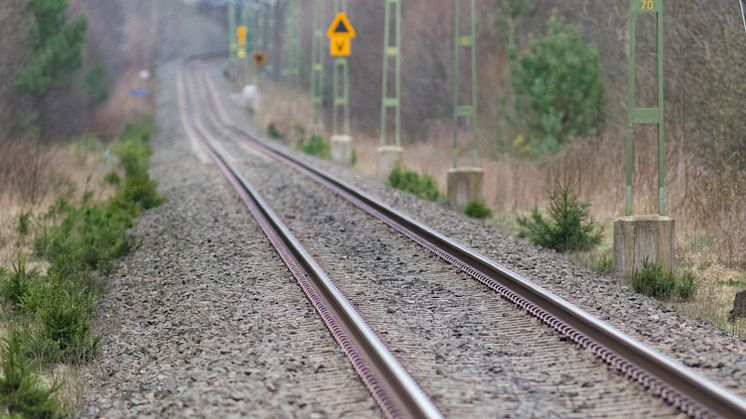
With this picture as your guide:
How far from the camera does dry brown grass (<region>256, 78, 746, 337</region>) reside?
12930 millimetres

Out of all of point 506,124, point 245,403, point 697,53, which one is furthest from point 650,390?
point 506,124

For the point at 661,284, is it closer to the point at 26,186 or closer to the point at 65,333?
the point at 65,333

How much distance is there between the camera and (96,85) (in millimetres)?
61688

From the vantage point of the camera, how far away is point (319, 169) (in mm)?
28656

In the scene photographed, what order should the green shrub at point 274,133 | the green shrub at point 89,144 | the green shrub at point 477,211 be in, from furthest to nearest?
the green shrub at point 274,133 → the green shrub at point 89,144 → the green shrub at point 477,211

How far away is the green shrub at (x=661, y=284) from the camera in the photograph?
11578 millimetres

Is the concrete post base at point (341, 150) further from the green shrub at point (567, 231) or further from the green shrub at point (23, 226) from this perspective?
the green shrub at point (567, 231)

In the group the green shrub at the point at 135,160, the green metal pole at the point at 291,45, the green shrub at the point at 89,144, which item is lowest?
the green shrub at the point at 135,160

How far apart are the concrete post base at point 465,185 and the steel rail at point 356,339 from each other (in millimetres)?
5007

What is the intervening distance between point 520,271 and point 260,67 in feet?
341

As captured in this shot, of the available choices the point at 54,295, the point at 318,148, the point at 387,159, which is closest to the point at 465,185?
the point at 387,159

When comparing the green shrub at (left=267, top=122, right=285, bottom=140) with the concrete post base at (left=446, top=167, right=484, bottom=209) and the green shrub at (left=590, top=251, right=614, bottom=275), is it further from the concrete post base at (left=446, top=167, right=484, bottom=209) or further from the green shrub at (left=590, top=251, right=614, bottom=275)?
the green shrub at (left=590, top=251, right=614, bottom=275)

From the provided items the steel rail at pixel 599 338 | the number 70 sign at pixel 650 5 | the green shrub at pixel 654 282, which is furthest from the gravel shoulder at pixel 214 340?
the number 70 sign at pixel 650 5

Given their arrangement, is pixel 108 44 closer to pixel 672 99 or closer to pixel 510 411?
pixel 672 99
